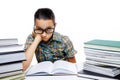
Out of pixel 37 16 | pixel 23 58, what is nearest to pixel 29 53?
pixel 37 16

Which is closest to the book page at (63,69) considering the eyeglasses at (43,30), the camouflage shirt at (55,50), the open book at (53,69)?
the open book at (53,69)

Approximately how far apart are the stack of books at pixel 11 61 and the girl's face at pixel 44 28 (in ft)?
1.98

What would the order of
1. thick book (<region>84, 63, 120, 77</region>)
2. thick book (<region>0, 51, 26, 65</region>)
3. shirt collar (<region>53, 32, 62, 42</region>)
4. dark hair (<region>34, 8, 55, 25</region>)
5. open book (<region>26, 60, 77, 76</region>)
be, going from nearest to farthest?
thick book (<region>0, 51, 26, 65</region>)
thick book (<region>84, 63, 120, 77</region>)
open book (<region>26, 60, 77, 76</region>)
dark hair (<region>34, 8, 55, 25</region>)
shirt collar (<region>53, 32, 62, 42</region>)

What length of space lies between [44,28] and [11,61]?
669 millimetres

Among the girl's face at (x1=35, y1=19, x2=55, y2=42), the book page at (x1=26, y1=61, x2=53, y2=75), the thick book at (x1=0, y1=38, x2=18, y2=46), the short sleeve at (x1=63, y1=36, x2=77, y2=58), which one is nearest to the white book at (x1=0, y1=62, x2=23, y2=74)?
the thick book at (x1=0, y1=38, x2=18, y2=46)

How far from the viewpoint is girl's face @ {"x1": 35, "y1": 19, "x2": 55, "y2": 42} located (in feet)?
5.55

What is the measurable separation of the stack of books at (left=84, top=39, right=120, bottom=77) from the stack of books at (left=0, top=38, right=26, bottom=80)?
35 cm

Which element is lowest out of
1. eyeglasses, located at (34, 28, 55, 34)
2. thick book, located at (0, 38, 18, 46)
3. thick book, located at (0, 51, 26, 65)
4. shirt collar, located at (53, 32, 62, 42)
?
shirt collar, located at (53, 32, 62, 42)

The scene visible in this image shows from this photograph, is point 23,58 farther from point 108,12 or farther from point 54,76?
point 108,12

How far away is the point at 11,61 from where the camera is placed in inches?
40.9

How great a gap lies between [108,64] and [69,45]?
86 centimetres

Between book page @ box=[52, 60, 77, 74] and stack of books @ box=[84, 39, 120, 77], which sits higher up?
stack of books @ box=[84, 39, 120, 77]

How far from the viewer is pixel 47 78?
1.25m

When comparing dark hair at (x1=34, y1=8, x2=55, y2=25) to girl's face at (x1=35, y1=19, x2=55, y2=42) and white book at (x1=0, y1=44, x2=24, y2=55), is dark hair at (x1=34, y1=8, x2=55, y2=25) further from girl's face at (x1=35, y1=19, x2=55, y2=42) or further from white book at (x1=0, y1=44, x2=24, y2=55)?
white book at (x1=0, y1=44, x2=24, y2=55)
